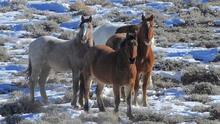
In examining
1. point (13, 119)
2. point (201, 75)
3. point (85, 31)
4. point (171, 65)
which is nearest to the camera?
point (13, 119)

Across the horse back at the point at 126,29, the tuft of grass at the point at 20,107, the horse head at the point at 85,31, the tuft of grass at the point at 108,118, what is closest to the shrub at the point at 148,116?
the tuft of grass at the point at 108,118

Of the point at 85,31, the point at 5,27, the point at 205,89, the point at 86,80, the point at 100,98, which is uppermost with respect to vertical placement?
the point at 85,31

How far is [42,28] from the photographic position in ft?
70.5

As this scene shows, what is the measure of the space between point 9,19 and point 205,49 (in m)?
10.0

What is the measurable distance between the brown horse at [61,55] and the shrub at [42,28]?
28.7ft

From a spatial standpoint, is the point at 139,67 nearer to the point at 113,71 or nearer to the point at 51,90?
the point at 113,71

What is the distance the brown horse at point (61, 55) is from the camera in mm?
11156

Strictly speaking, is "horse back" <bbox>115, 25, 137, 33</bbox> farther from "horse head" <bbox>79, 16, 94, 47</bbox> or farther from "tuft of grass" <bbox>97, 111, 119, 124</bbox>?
"tuft of grass" <bbox>97, 111, 119, 124</bbox>

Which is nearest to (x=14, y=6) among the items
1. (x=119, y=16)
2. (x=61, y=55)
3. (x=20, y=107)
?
(x=119, y=16)

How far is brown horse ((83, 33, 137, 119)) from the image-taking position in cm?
966

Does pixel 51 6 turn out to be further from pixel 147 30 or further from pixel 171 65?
pixel 147 30

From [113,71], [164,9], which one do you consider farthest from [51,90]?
[164,9]

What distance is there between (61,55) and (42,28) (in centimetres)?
1029

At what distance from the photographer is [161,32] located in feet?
68.6
